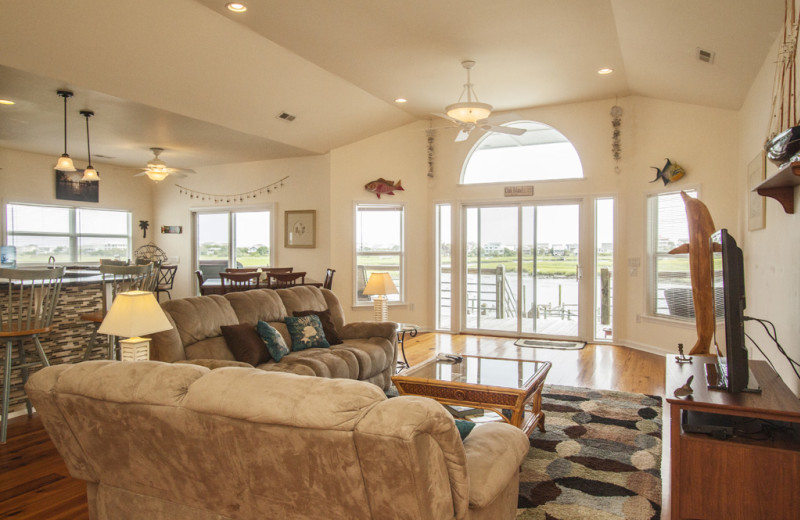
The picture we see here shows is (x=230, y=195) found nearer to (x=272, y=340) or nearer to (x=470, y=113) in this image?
(x=470, y=113)

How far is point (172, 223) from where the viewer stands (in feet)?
30.0

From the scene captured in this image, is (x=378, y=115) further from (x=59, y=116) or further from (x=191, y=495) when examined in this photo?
(x=191, y=495)

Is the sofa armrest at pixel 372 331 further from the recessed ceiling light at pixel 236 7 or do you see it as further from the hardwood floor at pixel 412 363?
the recessed ceiling light at pixel 236 7

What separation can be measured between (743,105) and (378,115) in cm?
422

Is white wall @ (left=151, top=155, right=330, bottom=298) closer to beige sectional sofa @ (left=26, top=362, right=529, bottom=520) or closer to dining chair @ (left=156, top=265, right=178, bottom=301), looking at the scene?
dining chair @ (left=156, top=265, right=178, bottom=301)

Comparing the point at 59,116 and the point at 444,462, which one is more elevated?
the point at 59,116

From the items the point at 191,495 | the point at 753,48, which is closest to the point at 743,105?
the point at 753,48

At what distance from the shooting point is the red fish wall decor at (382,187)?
7.70m

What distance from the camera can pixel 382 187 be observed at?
25.3 feet

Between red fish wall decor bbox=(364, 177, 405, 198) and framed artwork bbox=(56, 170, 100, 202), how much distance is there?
14.8 feet

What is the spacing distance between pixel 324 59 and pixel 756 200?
160 inches

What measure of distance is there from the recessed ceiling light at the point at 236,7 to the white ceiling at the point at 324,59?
0.20 feet

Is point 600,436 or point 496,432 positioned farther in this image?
point 600,436

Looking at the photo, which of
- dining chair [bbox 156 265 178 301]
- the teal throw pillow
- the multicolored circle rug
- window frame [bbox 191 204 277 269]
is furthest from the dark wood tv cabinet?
dining chair [bbox 156 265 178 301]
